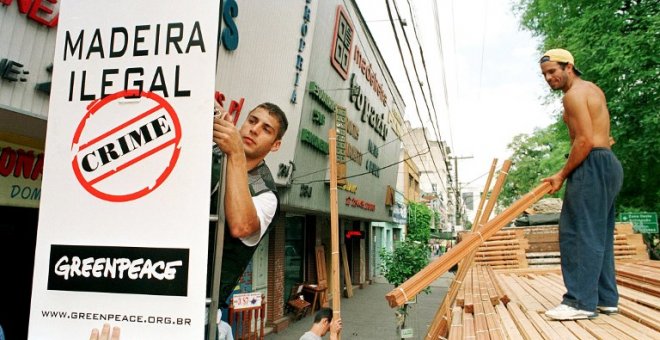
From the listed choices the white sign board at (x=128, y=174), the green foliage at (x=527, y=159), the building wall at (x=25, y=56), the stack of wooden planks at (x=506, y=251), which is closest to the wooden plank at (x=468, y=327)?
the white sign board at (x=128, y=174)

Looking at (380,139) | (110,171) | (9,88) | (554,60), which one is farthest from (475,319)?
(380,139)

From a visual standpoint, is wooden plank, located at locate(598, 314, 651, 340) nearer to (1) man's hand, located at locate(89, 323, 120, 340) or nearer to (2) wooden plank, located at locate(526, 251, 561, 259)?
(1) man's hand, located at locate(89, 323, 120, 340)

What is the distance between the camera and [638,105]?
10.8m

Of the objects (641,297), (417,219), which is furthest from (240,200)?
(417,219)

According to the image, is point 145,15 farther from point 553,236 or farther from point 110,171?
point 553,236

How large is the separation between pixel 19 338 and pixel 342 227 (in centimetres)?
1327

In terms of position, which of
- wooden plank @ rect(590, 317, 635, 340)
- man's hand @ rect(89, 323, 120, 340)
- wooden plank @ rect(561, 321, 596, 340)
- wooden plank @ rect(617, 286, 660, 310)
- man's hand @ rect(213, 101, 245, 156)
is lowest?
wooden plank @ rect(561, 321, 596, 340)

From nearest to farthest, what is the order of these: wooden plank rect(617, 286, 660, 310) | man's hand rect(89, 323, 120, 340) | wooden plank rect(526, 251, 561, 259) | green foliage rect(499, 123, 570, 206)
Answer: man's hand rect(89, 323, 120, 340), wooden plank rect(617, 286, 660, 310), wooden plank rect(526, 251, 561, 259), green foliage rect(499, 123, 570, 206)

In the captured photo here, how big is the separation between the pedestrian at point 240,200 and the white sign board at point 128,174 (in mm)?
290

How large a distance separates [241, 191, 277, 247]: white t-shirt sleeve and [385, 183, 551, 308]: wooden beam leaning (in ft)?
2.86

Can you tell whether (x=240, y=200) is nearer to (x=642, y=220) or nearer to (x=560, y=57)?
(x=560, y=57)

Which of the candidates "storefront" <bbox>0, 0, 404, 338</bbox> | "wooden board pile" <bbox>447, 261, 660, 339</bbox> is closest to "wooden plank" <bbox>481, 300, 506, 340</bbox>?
"wooden board pile" <bbox>447, 261, 660, 339</bbox>

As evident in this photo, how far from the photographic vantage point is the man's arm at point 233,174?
85.4 inches

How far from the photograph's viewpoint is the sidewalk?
38.1 ft
